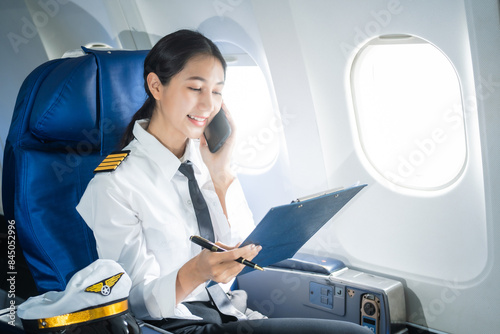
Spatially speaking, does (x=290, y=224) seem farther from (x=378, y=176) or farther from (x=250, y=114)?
(x=250, y=114)

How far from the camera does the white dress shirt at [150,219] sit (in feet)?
5.80

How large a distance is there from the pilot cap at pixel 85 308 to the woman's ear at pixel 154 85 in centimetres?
80

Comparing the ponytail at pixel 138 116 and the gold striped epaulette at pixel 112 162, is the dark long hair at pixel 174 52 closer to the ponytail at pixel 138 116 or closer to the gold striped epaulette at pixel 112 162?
the ponytail at pixel 138 116

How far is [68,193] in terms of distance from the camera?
210cm

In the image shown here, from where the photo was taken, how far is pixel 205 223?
80.0 inches

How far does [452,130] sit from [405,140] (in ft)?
0.79

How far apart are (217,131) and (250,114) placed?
1059mm

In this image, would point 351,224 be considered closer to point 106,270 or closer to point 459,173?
point 459,173

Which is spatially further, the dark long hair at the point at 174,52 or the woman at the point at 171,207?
the dark long hair at the point at 174,52

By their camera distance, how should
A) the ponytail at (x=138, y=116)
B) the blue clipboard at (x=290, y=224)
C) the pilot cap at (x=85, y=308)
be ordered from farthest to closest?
the ponytail at (x=138, y=116) < the blue clipboard at (x=290, y=224) < the pilot cap at (x=85, y=308)

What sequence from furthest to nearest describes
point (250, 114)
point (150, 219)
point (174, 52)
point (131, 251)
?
point (250, 114)
point (174, 52)
point (150, 219)
point (131, 251)

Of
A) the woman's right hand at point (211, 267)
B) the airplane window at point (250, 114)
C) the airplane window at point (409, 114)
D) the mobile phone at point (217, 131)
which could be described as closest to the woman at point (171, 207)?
the woman's right hand at point (211, 267)

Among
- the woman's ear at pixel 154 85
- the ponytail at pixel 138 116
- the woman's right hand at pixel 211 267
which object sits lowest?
the woman's right hand at pixel 211 267

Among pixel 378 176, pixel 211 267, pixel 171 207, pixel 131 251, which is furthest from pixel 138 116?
pixel 378 176
